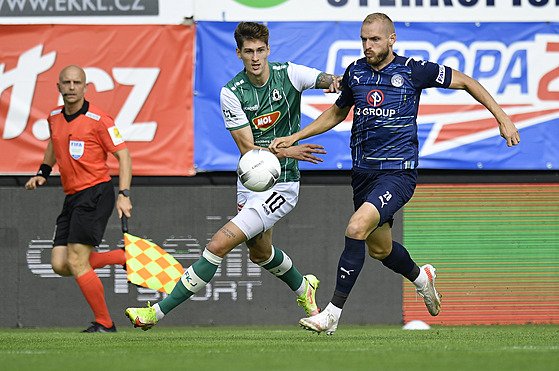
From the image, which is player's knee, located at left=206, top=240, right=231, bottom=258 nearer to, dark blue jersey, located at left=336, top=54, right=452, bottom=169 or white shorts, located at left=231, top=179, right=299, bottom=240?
white shorts, located at left=231, top=179, right=299, bottom=240

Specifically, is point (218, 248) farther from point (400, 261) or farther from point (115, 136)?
point (115, 136)

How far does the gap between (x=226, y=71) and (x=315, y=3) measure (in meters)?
1.23

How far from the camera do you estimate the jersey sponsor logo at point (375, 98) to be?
684 centimetres

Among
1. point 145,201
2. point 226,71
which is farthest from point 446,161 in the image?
point 145,201

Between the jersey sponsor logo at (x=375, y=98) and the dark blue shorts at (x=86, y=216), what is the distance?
3.06 meters

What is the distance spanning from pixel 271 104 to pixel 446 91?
3260 millimetres

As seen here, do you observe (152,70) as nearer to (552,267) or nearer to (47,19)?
(47,19)

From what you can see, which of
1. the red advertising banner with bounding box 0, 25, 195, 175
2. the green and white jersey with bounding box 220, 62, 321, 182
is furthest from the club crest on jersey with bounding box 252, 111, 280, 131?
the red advertising banner with bounding box 0, 25, 195, 175

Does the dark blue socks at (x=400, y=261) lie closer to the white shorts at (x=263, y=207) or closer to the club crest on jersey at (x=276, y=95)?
the white shorts at (x=263, y=207)

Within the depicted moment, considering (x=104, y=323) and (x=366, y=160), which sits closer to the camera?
(x=366, y=160)

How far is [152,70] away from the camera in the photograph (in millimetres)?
9984

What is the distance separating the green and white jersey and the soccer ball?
1.55 ft

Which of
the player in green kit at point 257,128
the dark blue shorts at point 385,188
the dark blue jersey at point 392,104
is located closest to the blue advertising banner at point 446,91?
the player in green kit at point 257,128

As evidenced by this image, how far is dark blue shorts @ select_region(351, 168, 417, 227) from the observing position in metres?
6.59
